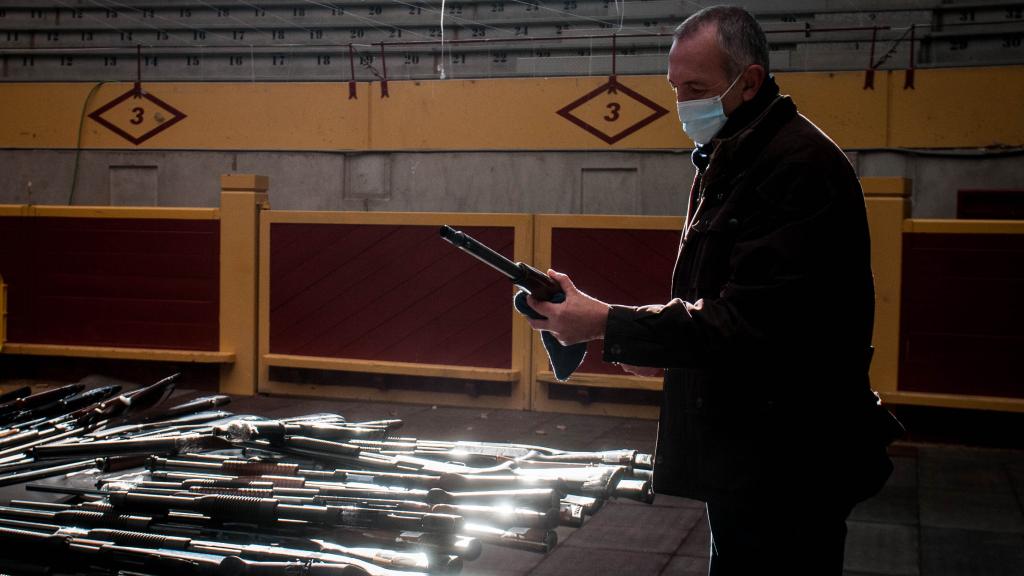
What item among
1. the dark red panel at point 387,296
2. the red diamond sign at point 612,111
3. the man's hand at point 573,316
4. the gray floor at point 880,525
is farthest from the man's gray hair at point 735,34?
the red diamond sign at point 612,111

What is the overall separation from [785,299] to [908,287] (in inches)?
268

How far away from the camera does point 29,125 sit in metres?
19.8

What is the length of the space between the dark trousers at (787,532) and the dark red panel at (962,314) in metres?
6.60

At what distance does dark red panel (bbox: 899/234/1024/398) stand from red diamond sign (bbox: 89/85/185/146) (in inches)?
543

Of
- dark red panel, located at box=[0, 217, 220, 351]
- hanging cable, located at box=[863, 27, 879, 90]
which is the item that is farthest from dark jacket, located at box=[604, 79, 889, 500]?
hanging cable, located at box=[863, 27, 879, 90]

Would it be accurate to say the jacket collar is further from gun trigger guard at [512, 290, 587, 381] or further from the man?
gun trigger guard at [512, 290, 587, 381]

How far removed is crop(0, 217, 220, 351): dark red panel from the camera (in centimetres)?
1026

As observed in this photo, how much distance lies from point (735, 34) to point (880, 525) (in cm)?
405

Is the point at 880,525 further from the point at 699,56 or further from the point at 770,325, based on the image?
the point at 699,56

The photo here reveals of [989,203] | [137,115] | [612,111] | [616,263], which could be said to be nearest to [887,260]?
[616,263]

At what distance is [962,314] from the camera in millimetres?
8484

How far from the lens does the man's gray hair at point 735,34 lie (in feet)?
7.76

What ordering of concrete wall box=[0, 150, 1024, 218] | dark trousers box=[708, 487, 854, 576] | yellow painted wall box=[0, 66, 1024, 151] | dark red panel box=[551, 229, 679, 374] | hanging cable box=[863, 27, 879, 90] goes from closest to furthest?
dark trousers box=[708, 487, 854, 576], dark red panel box=[551, 229, 679, 374], yellow painted wall box=[0, 66, 1024, 151], hanging cable box=[863, 27, 879, 90], concrete wall box=[0, 150, 1024, 218]

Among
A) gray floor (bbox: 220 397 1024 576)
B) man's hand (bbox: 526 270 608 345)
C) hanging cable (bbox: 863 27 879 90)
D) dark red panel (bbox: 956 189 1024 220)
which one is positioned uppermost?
hanging cable (bbox: 863 27 879 90)
